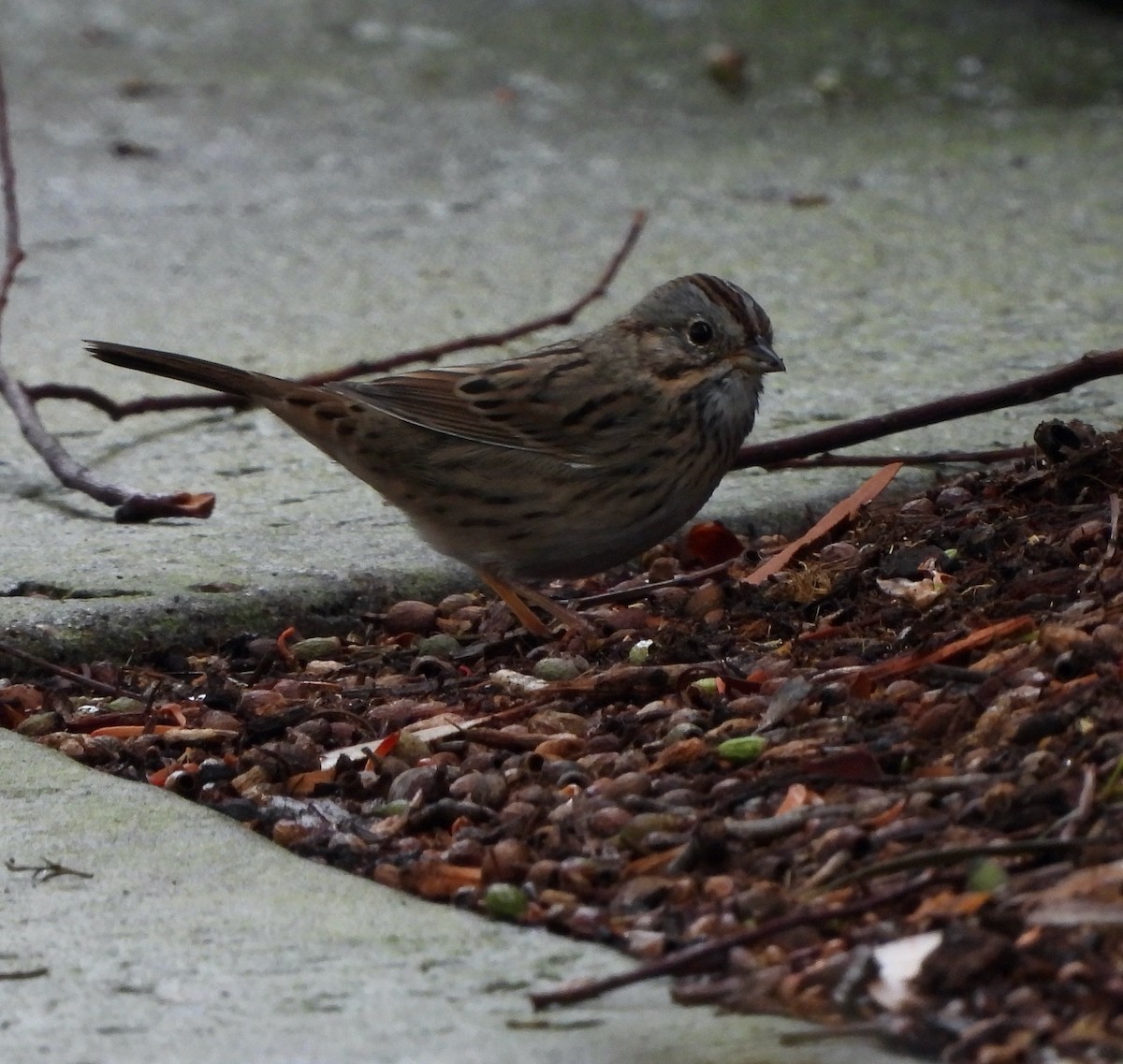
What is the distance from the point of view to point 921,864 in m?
2.50

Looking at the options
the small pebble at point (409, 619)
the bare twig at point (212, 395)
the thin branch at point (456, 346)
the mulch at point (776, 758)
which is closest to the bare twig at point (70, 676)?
the mulch at point (776, 758)

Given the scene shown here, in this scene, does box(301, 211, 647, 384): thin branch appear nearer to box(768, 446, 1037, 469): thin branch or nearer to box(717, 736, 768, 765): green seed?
box(768, 446, 1037, 469): thin branch

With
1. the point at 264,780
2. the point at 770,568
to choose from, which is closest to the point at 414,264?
the point at 770,568

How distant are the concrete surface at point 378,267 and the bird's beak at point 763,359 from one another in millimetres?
331

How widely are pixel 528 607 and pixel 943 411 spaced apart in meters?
0.92

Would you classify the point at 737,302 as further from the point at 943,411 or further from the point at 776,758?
the point at 776,758

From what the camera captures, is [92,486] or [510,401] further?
[92,486]

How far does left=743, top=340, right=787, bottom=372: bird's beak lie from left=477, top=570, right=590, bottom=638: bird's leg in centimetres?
69

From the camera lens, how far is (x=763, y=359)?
15.1 ft

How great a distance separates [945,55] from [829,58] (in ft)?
A: 1.75

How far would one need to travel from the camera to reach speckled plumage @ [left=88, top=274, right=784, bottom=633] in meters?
4.40

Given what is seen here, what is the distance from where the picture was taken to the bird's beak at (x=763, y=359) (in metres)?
4.59

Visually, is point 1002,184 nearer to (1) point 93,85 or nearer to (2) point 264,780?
(1) point 93,85

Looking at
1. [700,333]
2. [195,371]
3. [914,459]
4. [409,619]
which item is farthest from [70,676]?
[914,459]
